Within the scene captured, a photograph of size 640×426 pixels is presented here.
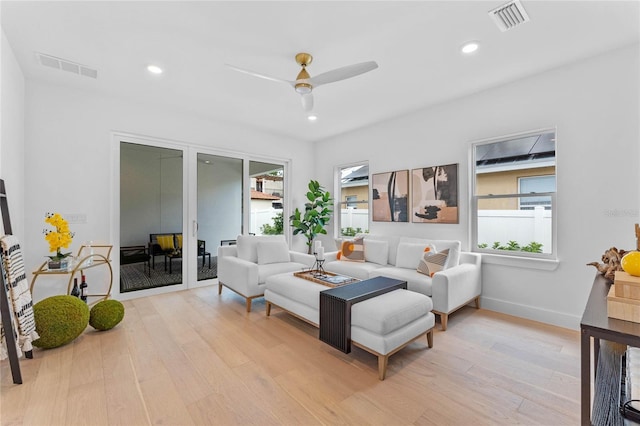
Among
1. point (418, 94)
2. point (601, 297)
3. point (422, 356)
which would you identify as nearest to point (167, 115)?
point (418, 94)

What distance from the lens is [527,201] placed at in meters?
3.41

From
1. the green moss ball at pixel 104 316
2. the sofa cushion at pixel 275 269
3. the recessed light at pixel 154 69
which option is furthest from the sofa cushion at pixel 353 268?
the recessed light at pixel 154 69

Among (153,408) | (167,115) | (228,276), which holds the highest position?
(167,115)

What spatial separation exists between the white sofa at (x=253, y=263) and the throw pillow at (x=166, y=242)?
0.89m

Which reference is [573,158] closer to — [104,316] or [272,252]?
[272,252]

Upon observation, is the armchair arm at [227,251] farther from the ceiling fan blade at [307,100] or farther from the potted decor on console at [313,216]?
the ceiling fan blade at [307,100]

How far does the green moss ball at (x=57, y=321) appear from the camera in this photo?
96.3 inches

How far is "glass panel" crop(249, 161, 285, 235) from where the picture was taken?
5414 mm

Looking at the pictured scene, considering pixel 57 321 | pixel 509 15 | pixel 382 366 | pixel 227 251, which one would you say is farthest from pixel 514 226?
pixel 57 321

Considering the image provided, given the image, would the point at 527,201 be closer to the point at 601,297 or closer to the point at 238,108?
the point at 601,297

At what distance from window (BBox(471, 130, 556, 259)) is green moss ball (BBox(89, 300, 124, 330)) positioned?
14.1ft

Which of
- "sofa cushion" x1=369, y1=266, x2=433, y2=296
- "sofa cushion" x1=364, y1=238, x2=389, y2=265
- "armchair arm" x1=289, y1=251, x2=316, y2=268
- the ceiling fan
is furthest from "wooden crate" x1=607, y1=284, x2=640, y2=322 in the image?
"armchair arm" x1=289, y1=251, x2=316, y2=268

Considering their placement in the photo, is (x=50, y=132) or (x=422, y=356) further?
(x=50, y=132)

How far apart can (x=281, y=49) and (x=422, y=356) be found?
3.03 metres
